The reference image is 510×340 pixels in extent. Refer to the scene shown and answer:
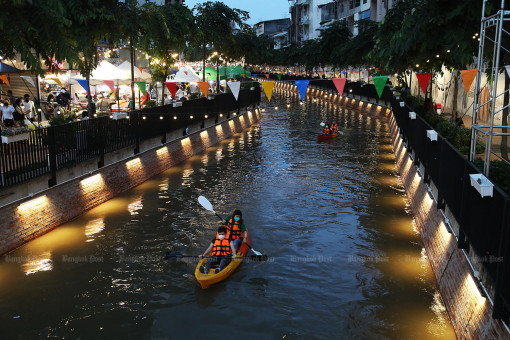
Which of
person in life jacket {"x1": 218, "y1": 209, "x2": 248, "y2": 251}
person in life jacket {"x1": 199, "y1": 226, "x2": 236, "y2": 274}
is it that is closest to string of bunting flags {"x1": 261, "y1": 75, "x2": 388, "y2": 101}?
person in life jacket {"x1": 218, "y1": 209, "x2": 248, "y2": 251}

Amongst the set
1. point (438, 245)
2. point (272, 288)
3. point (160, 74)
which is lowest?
point (272, 288)

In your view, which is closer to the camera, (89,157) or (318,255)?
(318,255)

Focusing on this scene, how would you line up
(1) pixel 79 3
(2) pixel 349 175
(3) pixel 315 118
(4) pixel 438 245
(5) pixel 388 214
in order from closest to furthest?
(4) pixel 438 245, (1) pixel 79 3, (5) pixel 388 214, (2) pixel 349 175, (3) pixel 315 118

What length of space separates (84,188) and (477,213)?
41.1 ft

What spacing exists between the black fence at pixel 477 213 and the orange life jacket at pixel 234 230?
522cm

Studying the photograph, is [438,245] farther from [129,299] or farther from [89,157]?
[89,157]

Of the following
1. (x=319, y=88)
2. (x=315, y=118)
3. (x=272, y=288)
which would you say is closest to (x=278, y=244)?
(x=272, y=288)

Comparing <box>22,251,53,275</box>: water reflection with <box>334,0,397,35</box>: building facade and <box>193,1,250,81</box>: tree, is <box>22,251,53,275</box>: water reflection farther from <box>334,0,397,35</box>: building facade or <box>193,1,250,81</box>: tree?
<box>334,0,397,35</box>: building facade

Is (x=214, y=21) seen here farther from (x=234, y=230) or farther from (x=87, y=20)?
(x=234, y=230)

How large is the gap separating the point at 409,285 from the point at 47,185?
10.5 metres

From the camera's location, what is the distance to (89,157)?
17.5 metres

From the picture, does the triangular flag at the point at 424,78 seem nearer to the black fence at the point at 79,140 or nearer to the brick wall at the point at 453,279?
the brick wall at the point at 453,279

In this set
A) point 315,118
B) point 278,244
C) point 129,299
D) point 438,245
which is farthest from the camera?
point 315,118

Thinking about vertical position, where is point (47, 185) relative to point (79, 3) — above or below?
below
